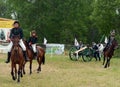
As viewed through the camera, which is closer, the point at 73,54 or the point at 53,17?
the point at 73,54

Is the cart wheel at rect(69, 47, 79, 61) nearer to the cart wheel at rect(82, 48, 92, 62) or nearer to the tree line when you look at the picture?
the cart wheel at rect(82, 48, 92, 62)

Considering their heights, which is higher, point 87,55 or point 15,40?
point 15,40

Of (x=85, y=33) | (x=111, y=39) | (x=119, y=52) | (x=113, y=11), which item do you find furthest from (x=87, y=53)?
(x=85, y=33)

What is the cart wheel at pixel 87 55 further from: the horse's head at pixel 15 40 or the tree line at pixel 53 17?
the tree line at pixel 53 17

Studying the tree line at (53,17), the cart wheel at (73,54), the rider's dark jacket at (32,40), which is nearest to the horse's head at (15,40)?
the rider's dark jacket at (32,40)

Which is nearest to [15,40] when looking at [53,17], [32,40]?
[32,40]

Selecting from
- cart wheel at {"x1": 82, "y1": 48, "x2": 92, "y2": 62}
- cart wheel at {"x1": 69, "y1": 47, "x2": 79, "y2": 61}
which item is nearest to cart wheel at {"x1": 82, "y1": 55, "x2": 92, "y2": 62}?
cart wheel at {"x1": 82, "y1": 48, "x2": 92, "y2": 62}

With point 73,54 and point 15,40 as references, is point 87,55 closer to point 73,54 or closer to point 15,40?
point 73,54

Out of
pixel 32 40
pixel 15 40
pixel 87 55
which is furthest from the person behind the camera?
pixel 87 55

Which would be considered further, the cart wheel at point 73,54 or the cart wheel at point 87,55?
the cart wheel at point 73,54

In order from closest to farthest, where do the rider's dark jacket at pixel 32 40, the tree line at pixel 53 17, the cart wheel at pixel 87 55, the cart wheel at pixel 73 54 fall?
the rider's dark jacket at pixel 32 40 → the cart wheel at pixel 87 55 → the cart wheel at pixel 73 54 → the tree line at pixel 53 17

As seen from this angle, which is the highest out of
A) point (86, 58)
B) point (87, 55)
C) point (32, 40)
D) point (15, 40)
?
point (15, 40)

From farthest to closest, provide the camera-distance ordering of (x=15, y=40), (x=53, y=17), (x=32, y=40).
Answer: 1. (x=53, y=17)
2. (x=32, y=40)
3. (x=15, y=40)

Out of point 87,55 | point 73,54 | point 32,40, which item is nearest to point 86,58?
point 87,55
